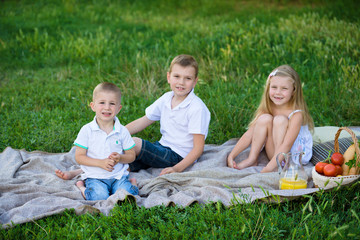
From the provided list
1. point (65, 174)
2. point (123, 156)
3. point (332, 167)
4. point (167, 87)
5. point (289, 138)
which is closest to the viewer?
point (332, 167)

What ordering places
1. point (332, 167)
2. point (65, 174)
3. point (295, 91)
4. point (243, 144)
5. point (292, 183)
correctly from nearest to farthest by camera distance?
1. point (332, 167)
2. point (292, 183)
3. point (65, 174)
4. point (295, 91)
5. point (243, 144)

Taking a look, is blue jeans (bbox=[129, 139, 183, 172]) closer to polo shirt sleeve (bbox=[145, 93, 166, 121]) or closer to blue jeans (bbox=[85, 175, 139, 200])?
polo shirt sleeve (bbox=[145, 93, 166, 121])

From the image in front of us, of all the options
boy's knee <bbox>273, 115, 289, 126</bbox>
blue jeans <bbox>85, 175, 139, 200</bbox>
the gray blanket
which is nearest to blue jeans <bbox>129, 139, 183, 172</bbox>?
the gray blanket

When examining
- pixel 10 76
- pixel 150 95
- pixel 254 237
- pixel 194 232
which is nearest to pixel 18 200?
pixel 194 232

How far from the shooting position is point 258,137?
439 centimetres

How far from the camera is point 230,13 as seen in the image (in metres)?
12.0

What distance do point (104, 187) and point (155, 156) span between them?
0.76 m

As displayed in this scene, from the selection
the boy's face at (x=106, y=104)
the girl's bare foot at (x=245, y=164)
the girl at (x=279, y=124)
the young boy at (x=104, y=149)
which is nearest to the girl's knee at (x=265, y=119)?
the girl at (x=279, y=124)

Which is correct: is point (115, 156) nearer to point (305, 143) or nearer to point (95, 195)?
point (95, 195)

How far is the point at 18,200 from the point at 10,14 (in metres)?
8.72

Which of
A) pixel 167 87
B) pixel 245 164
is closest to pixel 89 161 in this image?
pixel 245 164

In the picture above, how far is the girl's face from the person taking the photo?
13.9 ft

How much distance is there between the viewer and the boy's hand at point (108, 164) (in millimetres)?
3665

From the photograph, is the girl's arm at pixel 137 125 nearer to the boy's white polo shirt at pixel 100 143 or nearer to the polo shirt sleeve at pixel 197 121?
the polo shirt sleeve at pixel 197 121
